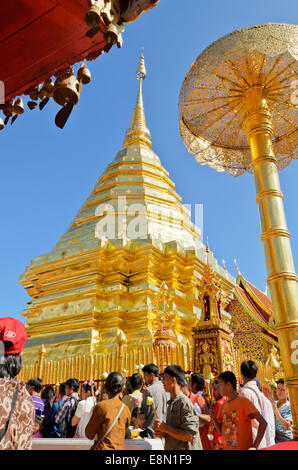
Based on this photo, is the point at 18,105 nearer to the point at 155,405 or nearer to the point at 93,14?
the point at 93,14

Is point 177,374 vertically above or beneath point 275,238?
beneath

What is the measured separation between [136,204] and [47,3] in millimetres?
11791

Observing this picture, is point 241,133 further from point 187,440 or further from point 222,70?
point 187,440

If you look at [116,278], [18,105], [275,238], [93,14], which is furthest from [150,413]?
[116,278]

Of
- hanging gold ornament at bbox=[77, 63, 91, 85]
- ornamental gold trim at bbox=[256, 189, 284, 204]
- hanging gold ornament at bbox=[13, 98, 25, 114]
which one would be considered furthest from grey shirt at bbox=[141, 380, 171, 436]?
hanging gold ornament at bbox=[13, 98, 25, 114]

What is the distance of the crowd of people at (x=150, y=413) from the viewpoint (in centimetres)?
178

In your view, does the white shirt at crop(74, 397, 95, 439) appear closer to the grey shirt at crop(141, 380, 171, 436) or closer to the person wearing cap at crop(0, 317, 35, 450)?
the grey shirt at crop(141, 380, 171, 436)

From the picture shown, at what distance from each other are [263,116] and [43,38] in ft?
10.5

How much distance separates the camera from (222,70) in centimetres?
518

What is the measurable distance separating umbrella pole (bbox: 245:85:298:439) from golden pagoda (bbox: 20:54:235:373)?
13.6 feet

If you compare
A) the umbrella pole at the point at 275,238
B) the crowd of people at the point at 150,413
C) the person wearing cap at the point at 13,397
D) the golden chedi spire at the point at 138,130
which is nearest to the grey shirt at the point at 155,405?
the crowd of people at the point at 150,413

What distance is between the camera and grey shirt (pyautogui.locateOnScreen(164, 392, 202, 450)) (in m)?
2.39

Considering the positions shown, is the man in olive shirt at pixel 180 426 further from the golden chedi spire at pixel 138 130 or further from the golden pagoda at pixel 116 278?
the golden chedi spire at pixel 138 130

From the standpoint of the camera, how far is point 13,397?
5.73 feet
